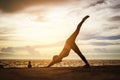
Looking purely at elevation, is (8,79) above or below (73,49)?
above

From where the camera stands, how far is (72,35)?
28609mm

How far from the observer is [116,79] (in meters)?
14.8

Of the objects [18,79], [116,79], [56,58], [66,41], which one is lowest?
[56,58]

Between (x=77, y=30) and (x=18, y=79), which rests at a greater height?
(x=18, y=79)

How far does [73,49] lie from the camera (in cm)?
2905

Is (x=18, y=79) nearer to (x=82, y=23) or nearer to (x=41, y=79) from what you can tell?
(x=41, y=79)

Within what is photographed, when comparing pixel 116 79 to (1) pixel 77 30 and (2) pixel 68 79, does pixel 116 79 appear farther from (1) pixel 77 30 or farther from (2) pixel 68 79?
(1) pixel 77 30

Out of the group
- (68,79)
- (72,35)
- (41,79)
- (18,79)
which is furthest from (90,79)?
(72,35)

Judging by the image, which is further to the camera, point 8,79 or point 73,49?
point 73,49

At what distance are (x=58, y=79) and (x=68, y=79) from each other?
0.63 meters

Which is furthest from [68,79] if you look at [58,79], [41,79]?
[41,79]

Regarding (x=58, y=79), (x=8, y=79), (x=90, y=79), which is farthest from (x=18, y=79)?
(x=90, y=79)

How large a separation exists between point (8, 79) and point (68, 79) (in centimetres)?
382

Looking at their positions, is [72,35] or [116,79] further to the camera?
[72,35]
